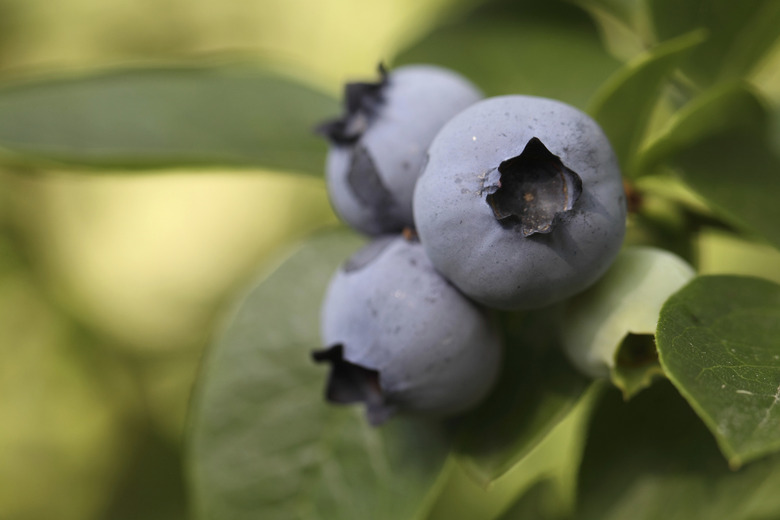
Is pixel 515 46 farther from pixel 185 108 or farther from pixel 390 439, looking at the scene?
pixel 390 439

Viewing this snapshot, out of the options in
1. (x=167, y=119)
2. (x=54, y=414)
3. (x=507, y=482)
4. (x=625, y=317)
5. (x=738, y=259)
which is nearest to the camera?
(x=625, y=317)

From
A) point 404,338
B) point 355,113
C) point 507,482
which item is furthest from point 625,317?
point 507,482

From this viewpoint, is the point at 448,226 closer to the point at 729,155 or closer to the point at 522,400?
the point at 522,400

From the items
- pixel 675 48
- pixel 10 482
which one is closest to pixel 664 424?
pixel 675 48

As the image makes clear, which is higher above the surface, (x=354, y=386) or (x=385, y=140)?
(x=385, y=140)

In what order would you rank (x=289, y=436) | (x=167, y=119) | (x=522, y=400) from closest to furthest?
(x=522, y=400), (x=289, y=436), (x=167, y=119)

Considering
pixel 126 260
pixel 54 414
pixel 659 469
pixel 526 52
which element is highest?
pixel 526 52
